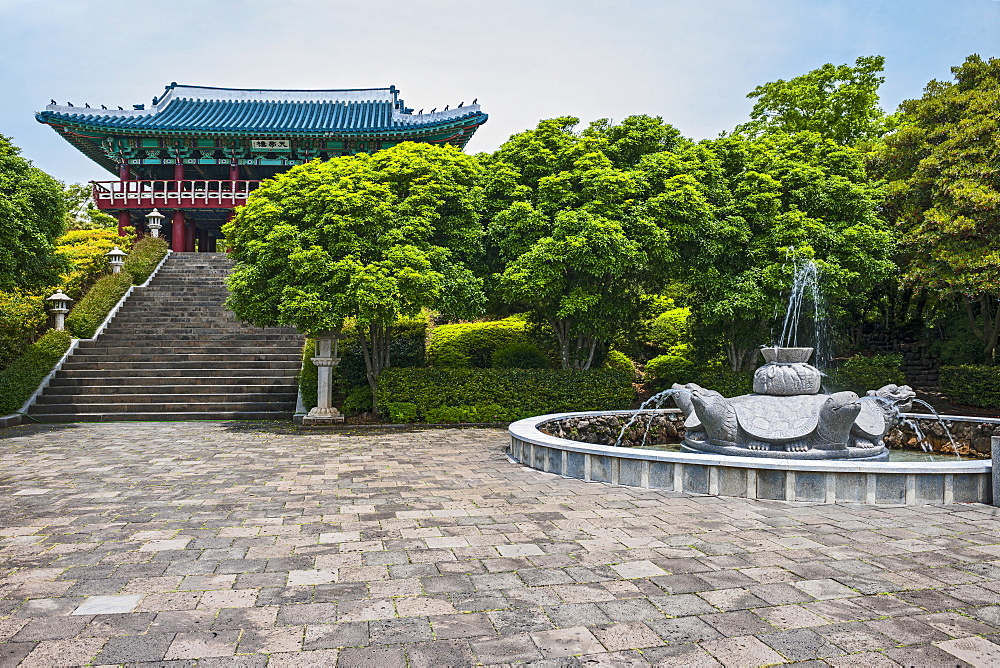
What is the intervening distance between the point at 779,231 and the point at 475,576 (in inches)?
508

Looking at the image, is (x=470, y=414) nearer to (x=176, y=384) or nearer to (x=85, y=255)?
(x=176, y=384)

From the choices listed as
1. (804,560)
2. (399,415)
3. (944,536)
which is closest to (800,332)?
(399,415)

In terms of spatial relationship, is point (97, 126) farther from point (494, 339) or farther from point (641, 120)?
point (641, 120)

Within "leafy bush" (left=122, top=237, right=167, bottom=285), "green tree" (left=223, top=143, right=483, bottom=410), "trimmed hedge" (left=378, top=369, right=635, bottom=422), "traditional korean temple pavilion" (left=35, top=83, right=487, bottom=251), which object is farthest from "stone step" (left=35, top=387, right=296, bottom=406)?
"traditional korean temple pavilion" (left=35, top=83, right=487, bottom=251)

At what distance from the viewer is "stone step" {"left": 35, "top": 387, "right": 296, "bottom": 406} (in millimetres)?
16359

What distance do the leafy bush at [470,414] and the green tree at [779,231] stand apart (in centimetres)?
537

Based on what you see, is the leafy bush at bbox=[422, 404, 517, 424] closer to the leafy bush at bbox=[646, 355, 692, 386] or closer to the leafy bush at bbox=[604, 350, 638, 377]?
the leafy bush at bbox=[604, 350, 638, 377]

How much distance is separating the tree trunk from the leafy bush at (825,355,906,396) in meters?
11.9

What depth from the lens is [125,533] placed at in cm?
590

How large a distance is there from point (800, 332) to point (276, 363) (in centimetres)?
1559

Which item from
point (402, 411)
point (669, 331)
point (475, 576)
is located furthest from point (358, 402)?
point (475, 576)

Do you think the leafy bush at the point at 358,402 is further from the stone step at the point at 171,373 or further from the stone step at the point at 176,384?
the stone step at the point at 171,373

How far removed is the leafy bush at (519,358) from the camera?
17734 mm

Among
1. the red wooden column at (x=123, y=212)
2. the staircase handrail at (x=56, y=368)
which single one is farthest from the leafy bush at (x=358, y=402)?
the red wooden column at (x=123, y=212)
